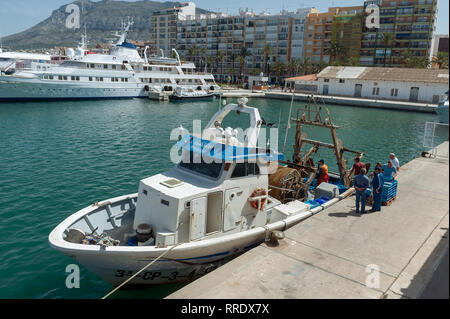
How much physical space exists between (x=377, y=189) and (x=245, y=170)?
4.66 m

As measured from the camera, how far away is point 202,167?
979cm

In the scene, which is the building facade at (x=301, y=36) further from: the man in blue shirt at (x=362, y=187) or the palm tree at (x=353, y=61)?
the man in blue shirt at (x=362, y=187)

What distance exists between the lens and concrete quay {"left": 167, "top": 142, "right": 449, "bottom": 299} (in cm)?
715

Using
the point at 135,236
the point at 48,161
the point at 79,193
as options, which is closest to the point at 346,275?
the point at 135,236

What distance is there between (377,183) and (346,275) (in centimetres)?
444

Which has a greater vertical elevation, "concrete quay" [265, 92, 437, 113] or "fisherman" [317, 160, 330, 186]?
"concrete quay" [265, 92, 437, 113]

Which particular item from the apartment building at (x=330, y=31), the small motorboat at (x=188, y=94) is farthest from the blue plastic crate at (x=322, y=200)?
the apartment building at (x=330, y=31)

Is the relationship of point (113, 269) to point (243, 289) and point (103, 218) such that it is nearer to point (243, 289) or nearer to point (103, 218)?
point (103, 218)

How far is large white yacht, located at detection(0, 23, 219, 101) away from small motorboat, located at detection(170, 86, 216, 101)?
162 inches

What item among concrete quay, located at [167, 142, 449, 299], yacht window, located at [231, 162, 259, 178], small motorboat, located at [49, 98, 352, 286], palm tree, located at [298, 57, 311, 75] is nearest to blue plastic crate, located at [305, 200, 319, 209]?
concrete quay, located at [167, 142, 449, 299]

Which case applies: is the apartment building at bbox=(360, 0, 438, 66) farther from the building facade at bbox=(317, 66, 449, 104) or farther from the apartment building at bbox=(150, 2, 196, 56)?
the apartment building at bbox=(150, 2, 196, 56)

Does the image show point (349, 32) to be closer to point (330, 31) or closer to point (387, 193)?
point (330, 31)

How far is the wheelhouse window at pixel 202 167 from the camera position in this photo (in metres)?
9.46

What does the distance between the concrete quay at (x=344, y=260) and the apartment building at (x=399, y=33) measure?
9708 centimetres
